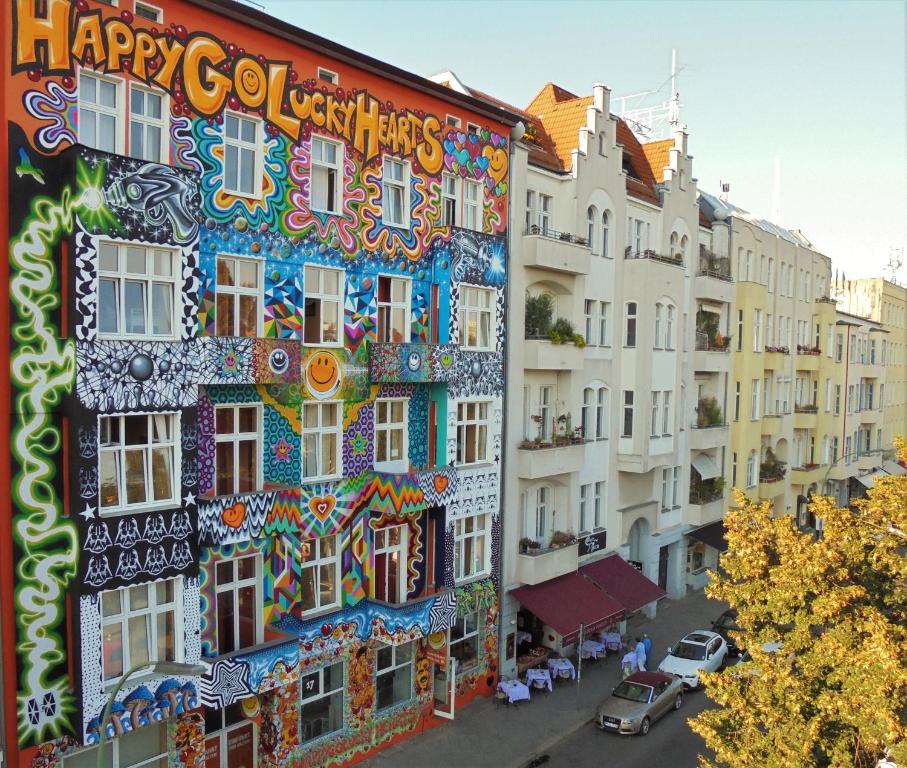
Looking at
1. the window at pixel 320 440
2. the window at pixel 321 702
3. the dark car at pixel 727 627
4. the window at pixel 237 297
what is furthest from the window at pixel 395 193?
the dark car at pixel 727 627

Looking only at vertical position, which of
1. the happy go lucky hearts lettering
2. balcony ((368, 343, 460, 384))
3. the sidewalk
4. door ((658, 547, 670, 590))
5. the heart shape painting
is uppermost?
the happy go lucky hearts lettering

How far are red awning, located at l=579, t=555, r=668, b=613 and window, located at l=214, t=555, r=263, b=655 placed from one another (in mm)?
12621

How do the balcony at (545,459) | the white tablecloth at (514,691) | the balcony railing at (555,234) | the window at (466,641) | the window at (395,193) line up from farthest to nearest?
the balcony at (545,459)
the balcony railing at (555,234)
the white tablecloth at (514,691)
the window at (466,641)
the window at (395,193)

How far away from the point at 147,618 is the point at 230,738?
4069mm

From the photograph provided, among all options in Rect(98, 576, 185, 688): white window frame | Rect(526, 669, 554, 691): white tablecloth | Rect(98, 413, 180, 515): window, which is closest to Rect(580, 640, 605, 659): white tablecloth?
Rect(526, 669, 554, 691): white tablecloth

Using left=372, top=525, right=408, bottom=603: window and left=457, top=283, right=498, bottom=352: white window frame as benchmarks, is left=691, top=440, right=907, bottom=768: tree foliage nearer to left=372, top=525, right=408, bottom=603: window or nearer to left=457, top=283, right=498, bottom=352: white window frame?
left=372, top=525, right=408, bottom=603: window

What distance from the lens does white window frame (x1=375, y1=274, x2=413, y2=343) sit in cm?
2040

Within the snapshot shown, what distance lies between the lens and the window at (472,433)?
22.6m

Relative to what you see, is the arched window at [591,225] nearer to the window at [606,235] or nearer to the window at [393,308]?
the window at [606,235]

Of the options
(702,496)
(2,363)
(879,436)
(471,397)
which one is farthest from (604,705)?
(879,436)

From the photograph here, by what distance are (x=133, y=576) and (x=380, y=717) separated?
8299 mm

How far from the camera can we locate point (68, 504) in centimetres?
1420

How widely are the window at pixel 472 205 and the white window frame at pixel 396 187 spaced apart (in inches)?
91.3

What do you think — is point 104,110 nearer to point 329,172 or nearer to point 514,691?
point 329,172
